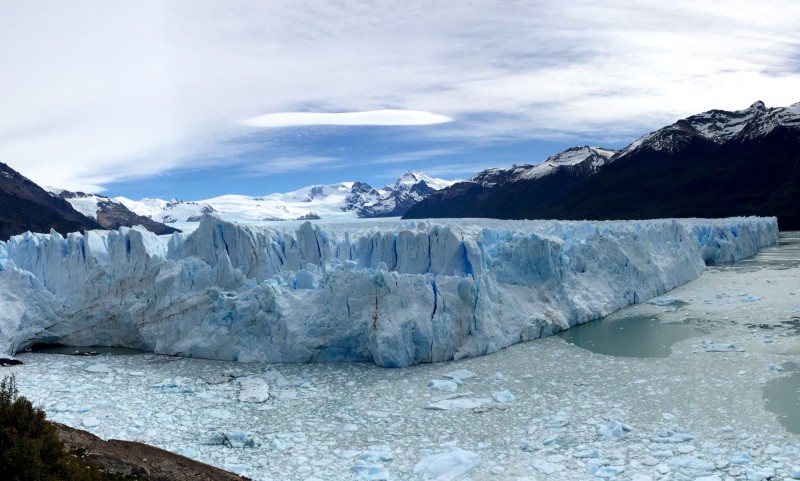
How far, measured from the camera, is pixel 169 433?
8.66 m

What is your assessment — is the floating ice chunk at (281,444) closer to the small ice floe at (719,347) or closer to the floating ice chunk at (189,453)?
the floating ice chunk at (189,453)

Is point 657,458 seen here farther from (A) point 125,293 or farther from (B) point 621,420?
(A) point 125,293

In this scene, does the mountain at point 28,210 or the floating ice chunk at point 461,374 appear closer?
the floating ice chunk at point 461,374

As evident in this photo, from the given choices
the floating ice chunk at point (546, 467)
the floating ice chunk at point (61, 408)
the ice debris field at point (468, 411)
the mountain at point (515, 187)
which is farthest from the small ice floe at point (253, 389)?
the mountain at point (515, 187)

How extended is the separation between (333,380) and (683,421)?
6189 millimetres

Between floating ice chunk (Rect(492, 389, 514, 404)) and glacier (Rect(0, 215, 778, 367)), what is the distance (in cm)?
256

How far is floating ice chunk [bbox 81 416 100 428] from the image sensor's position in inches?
353

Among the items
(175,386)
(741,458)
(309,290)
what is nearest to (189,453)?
(175,386)

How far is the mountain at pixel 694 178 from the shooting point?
69.7 metres

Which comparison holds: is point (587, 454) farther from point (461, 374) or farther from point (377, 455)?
point (461, 374)

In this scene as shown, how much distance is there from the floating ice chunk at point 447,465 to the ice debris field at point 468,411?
26 millimetres

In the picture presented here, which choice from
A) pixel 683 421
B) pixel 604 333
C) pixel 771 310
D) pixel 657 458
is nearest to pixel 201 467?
pixel 657 458

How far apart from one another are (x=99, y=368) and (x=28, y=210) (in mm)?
75384

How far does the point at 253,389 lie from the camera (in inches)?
418
